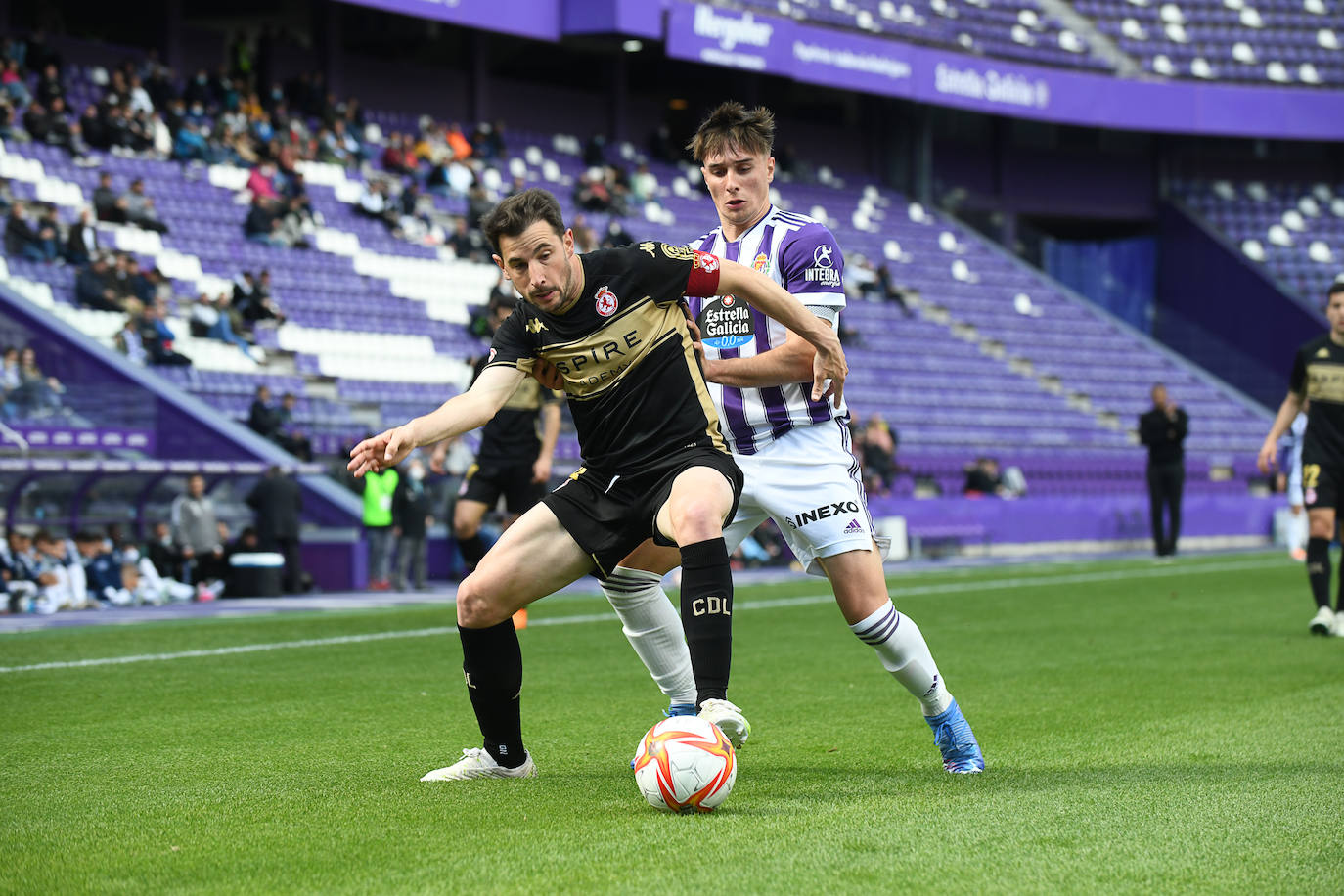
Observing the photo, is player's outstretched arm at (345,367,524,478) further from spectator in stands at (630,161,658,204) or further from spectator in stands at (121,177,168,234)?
spectator in stands at (630,161,658,204)

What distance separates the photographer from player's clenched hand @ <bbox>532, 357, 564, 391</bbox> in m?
5.13

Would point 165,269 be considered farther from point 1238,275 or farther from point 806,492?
point 1238,275

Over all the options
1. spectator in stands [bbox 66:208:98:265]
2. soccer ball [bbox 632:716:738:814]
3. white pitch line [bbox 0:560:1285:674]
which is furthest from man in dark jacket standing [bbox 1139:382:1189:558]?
soccer ball [bbox 632:716:738:814]

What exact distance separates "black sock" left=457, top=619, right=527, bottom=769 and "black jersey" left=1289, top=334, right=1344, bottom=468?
6598 millimetres

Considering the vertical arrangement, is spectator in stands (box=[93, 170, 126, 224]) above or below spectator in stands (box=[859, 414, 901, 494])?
above

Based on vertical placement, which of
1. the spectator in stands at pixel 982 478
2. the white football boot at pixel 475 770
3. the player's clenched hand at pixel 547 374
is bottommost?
the spectator in stands at pixel 982 478

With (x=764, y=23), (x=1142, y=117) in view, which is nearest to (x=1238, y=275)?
(x=1142, y=117)

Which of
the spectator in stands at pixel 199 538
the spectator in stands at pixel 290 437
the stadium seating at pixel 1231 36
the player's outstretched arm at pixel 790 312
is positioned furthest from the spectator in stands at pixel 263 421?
the stadium seating at pixel 1231 36

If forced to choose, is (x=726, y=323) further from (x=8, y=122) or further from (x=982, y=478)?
(x=982, y=478)

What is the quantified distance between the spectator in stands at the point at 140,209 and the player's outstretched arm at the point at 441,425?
54.0ft

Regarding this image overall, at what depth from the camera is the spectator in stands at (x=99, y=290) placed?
57.3 ft

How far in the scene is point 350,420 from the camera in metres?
19.0

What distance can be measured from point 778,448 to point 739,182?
0.97m

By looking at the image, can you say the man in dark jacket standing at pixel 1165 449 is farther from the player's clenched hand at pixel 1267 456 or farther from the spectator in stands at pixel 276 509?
the spectator in stands at pixel 276 509
